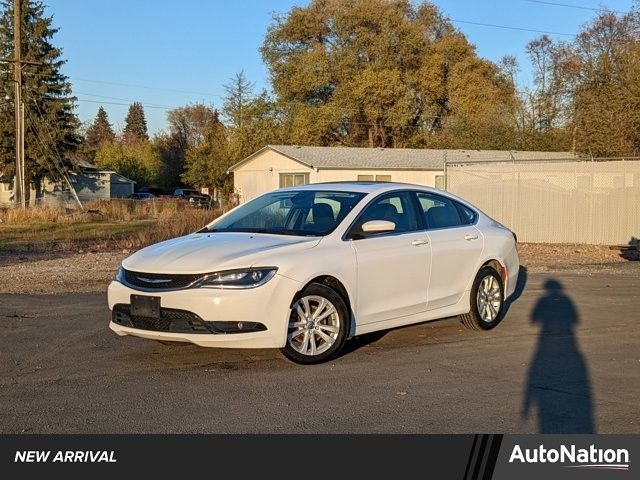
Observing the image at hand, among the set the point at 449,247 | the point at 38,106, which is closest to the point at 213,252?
the point at 449,247

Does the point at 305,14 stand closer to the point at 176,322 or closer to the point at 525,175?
the point at 525,175

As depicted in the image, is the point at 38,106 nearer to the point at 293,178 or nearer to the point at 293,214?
the point at 293,178

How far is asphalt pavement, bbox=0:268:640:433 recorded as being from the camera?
17.7ft

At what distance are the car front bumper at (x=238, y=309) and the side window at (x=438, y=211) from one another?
7.27 feet

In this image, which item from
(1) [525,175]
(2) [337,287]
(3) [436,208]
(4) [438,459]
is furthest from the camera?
(1) [525,175]

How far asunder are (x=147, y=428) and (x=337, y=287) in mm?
2479

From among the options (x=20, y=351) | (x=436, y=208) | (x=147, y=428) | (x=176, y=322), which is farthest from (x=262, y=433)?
(x=436, y=208)

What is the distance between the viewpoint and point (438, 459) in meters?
4.36

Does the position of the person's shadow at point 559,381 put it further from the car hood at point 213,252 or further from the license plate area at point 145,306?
the license plate area at point 145,306

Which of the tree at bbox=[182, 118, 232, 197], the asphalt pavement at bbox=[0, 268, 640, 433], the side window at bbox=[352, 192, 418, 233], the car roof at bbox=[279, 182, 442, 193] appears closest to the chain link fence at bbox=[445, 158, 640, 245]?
the asphalt pavement at bbox=[0, 268, 640, 433]

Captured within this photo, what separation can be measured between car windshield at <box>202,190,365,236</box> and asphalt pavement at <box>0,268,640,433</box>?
1184 millimetres

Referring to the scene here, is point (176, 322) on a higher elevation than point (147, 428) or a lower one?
higher

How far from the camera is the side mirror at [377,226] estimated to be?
753 centimetres

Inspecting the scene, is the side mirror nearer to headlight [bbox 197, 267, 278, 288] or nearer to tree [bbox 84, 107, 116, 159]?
headlight [bbox 197, 267, 278, 288]
